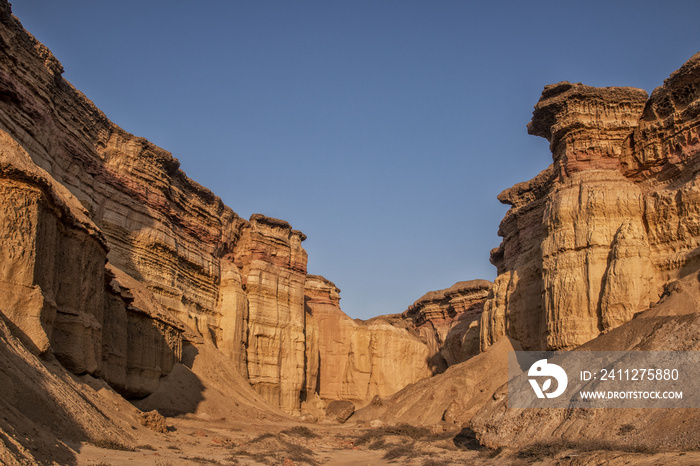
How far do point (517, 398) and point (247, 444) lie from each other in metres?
9.27

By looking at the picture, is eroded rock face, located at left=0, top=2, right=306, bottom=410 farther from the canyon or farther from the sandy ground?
the sandy ground

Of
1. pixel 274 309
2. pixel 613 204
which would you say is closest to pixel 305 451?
pixel 613 204

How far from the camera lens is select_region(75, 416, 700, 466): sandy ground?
37.3 feet

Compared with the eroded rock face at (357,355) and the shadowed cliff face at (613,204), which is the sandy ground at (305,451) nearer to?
the shadowed cliff face at (613,204)

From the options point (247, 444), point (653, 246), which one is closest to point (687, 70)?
point (653, 246)

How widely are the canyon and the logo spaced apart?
134 cm

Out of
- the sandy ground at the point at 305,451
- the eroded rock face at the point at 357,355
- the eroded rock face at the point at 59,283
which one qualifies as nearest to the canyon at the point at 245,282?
the eroded rock face at the point at 59,283

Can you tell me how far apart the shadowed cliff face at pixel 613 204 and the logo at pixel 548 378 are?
758 cm

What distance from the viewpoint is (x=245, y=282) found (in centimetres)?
4591

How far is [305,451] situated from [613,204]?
1963cm

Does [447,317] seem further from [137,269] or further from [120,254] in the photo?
[120,254]

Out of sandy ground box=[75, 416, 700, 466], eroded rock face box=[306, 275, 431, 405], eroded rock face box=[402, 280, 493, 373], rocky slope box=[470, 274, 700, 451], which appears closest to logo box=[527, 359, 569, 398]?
rocky slope box=[470, 274, 700, 451]

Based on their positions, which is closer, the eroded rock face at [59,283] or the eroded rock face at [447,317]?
the eroded rock face at [59,283]

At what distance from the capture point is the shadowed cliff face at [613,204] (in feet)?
88.8
